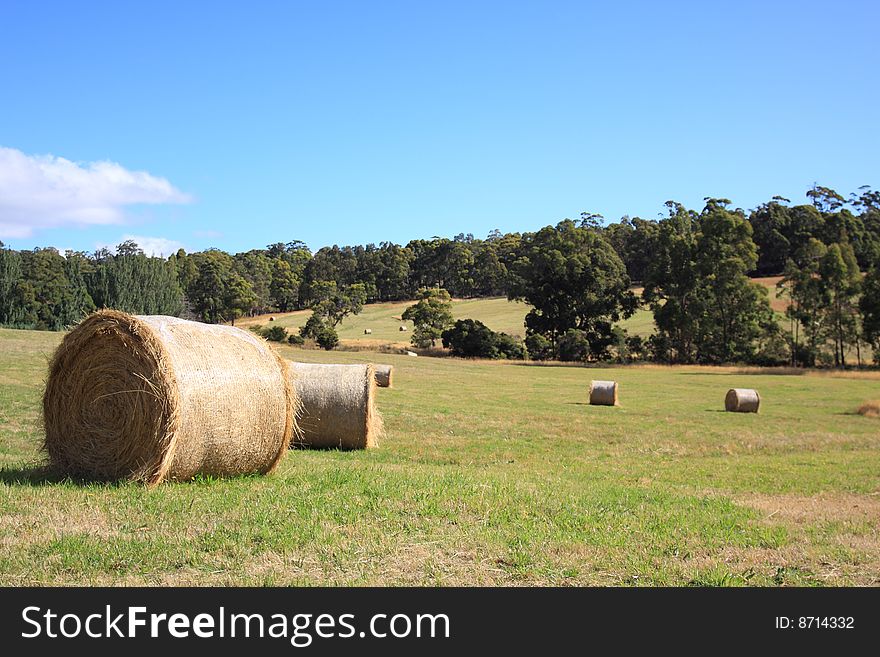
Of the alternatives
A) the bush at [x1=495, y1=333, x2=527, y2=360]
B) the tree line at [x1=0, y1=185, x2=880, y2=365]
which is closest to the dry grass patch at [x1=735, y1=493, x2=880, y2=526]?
the tree line at [x1=0, y1=185, x2=880, y2=365]

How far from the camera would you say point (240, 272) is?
113m

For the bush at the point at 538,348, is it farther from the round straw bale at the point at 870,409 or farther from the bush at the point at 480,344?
the round straw bale at the point at 870,409

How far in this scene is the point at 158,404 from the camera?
9250 mm

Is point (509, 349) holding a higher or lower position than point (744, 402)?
higher

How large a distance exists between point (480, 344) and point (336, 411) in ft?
164

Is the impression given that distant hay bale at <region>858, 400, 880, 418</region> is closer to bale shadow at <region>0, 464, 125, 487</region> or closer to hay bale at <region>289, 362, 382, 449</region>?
hay bale at <region>289, 362, 382, 449</region>

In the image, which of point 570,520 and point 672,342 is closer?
point 570,520

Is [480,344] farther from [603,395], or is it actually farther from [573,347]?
[603,395]

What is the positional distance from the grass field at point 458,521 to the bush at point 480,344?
47.7 meters

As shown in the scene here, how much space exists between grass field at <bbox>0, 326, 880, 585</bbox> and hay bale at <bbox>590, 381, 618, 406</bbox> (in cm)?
1070

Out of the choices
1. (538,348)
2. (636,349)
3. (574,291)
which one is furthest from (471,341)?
(636,349)

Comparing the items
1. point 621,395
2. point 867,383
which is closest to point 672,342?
point 867,383
